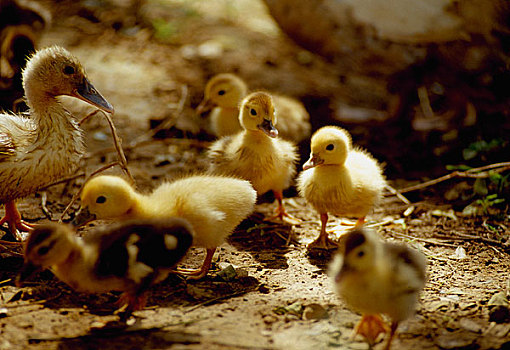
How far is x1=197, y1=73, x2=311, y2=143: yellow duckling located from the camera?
5238 millimetres

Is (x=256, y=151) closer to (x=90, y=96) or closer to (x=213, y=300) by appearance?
(x=90, y=96)

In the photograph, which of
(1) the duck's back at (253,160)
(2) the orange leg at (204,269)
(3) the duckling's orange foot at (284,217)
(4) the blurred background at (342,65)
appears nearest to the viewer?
(2) the orange leg at (204,269)

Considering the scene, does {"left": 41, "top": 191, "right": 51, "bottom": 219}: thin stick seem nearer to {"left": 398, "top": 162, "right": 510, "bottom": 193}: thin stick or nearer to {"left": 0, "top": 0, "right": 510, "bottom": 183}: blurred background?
{"left": 0, "top": 0, "right": 510, "bottom": 183}: blurred background

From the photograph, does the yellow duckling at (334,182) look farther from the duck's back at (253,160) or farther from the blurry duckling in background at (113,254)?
the blurry duckling in background at (113,254)

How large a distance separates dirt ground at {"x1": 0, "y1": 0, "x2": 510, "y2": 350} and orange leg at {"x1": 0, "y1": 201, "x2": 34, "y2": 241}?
9.0 inches

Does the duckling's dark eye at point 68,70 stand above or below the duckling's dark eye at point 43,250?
above

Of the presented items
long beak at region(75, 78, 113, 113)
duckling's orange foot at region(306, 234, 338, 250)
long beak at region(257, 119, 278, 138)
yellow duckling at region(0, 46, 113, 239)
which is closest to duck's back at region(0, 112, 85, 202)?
yellow duckling at region(0, 46, 113, 239)

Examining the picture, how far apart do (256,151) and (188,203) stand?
3.57 feet

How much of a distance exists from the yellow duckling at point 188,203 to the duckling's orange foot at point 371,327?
106 centimetres

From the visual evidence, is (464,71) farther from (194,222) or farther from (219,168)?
(194,222)

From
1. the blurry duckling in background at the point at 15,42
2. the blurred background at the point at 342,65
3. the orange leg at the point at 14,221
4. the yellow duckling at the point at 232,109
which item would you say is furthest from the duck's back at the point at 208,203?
the blurry duckling in background at the point at 15,42

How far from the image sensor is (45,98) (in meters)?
3.97

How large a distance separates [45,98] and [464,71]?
15.0ft

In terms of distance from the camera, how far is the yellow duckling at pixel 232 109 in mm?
5238
